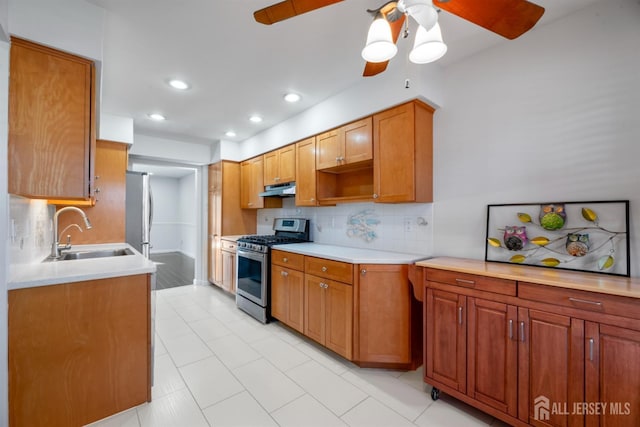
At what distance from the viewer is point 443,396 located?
1.91 m

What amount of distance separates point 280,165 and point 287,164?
0.55ft

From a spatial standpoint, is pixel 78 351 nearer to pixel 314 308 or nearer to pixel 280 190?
pixel 314 308

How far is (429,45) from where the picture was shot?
1.18 m

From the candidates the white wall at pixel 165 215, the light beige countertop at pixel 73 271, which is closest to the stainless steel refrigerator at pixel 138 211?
the light beige countertop at pixel 73 271

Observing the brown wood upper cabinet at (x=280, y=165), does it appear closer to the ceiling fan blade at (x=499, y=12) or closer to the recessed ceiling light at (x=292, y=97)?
the recessed ceiling light at (x=292, y=97)

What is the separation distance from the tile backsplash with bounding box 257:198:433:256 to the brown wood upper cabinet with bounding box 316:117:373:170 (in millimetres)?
540

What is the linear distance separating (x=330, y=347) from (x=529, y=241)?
1.78 m

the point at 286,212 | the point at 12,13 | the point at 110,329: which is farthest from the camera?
the point at 286,212

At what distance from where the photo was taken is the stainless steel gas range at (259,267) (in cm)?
314

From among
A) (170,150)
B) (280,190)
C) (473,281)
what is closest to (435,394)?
(473,281)

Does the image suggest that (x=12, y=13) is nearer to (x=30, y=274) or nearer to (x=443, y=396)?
(x=30, y=274)

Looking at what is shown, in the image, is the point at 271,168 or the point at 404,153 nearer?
the point at 404,153

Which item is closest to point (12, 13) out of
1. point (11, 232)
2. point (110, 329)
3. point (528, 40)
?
point (11, 232)

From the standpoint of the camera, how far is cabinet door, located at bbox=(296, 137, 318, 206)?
3071 millimetres
